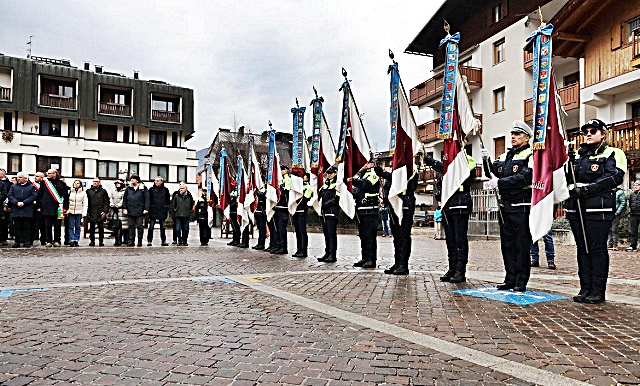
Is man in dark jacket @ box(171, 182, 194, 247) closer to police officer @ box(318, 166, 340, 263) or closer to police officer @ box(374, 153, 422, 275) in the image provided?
police officer @ box(318, 166, 340, 263)

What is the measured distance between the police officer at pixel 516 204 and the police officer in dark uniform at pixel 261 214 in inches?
324

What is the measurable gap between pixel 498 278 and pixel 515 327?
3.89 meters

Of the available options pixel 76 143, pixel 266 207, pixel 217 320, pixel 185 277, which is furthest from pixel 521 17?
pixel 76 143

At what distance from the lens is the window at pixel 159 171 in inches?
1928

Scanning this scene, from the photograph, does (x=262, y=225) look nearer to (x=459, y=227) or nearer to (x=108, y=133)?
(x=459, y=227)

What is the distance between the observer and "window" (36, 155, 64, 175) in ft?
144

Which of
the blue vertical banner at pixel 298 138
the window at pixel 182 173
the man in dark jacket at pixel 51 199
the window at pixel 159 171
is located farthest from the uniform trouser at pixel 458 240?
the window at pixel 182 173

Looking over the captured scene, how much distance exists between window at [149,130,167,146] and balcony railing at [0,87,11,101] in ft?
36.8

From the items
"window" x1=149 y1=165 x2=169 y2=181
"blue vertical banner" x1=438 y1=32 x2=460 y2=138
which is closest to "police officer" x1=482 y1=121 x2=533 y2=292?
"blue vertical banner" x1=438 y1=32 x2=460 y2=138

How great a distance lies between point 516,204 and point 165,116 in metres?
45.4

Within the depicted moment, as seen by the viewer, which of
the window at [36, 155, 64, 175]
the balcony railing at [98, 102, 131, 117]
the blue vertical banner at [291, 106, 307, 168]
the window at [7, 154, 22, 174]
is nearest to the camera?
the blue vertical banner at [291, 106, 307, 168]

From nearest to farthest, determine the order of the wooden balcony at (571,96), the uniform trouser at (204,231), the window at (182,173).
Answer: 1. the uniform trouser at (204,231)
2. the wooden balcony at (571,96)
3. the window at (182,173)

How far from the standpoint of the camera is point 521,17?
30.9 meters

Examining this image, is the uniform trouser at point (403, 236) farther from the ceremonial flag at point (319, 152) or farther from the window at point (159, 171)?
the window at point (159, 171)
